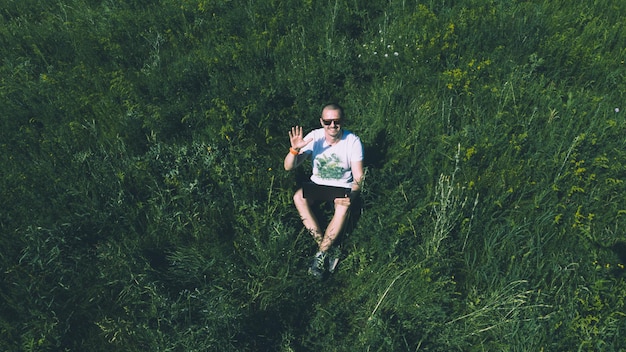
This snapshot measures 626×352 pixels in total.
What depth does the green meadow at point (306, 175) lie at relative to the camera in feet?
12.7

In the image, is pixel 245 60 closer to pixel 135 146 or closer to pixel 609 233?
pixel 135 146

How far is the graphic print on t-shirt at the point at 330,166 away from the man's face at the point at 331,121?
0.26 meters

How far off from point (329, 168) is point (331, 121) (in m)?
0.49

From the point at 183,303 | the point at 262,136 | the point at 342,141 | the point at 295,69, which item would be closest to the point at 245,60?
the point at 295,69

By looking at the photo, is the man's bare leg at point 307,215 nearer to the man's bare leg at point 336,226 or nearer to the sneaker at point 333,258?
the man's bare leg at point 336,226

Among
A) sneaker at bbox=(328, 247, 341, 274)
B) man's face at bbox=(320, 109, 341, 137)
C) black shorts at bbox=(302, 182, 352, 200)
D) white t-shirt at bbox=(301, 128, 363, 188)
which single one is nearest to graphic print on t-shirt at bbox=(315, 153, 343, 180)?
white t-shirt at bbox=(301, 128, 363, 188)

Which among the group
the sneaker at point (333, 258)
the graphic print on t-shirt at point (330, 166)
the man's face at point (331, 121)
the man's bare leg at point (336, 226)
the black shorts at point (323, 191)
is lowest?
the sneaker at point (333, 258)

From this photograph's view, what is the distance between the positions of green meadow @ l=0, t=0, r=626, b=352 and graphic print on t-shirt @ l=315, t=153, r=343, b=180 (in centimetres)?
35

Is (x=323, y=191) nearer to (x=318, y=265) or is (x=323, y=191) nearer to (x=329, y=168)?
(x=329, y=168)

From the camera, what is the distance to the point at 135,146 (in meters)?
5.27

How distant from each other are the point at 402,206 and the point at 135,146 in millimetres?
3026

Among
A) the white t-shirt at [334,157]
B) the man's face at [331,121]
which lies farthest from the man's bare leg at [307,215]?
the man's face at [331,121]

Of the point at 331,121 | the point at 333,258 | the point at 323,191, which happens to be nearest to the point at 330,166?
the point at 323,191

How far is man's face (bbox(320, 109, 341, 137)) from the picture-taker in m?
4.46
